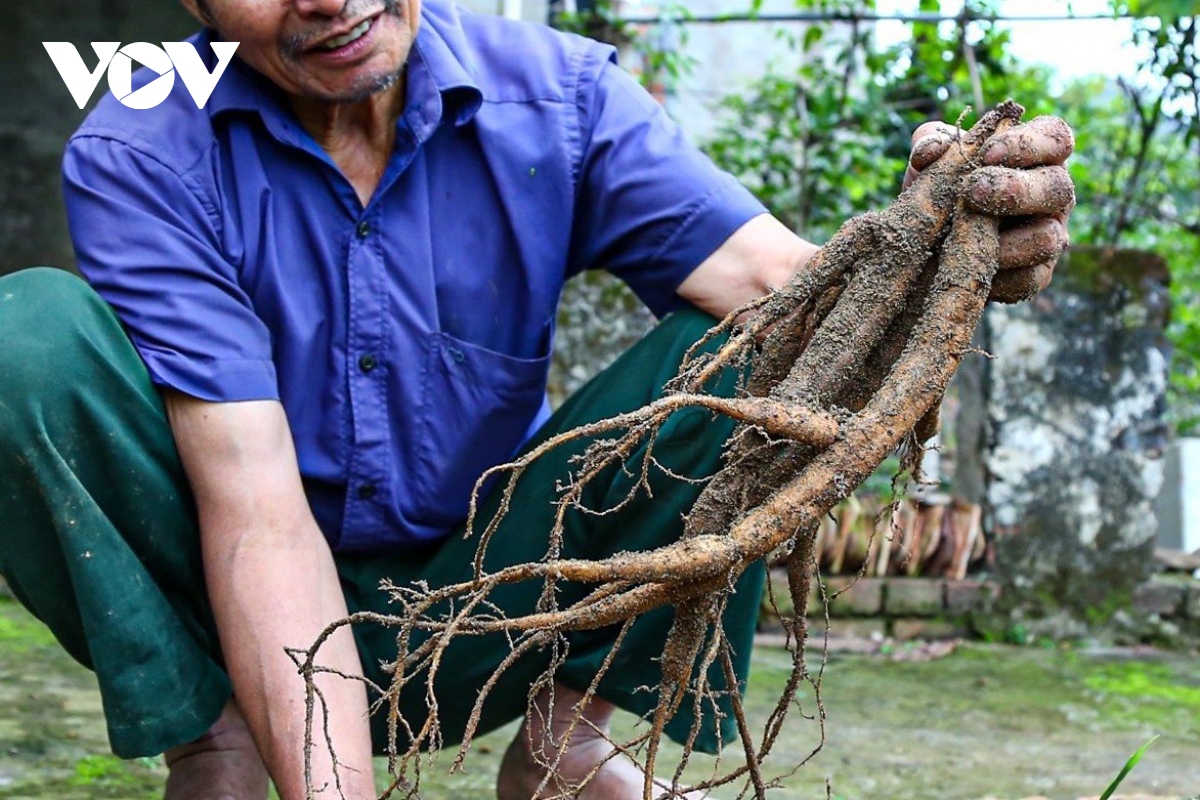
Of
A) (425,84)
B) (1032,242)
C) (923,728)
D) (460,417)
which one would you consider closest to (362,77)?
(425,84)

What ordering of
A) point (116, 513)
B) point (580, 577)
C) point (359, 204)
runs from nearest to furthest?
point (580, 577), point (116, 513), point (359, 204)

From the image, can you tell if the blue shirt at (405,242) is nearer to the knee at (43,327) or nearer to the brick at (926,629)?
the knee at (43,327)

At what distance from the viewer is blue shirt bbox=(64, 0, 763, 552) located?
68.4 inches

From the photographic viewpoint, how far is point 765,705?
3049mm

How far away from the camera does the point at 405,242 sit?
1899 millimetres

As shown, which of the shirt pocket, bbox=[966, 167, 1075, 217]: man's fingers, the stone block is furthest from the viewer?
the stone block

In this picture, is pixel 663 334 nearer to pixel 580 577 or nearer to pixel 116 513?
pixel 580 577

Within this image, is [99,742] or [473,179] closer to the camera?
[473,179]

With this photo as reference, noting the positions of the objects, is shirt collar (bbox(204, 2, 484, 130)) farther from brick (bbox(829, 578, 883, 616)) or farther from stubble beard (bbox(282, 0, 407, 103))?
brick (bbox(829, 578, 883, 616))

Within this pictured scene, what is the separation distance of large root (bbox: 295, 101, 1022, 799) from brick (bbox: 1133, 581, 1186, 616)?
104 inches

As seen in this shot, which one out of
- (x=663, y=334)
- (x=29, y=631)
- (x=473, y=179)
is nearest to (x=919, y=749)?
(x=663, y=334)

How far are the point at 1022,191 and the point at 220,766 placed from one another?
4.11 ft

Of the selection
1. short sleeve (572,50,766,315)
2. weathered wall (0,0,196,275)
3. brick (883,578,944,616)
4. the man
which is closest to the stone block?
brick (883,578,944,616)

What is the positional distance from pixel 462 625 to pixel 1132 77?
3.81 meters
